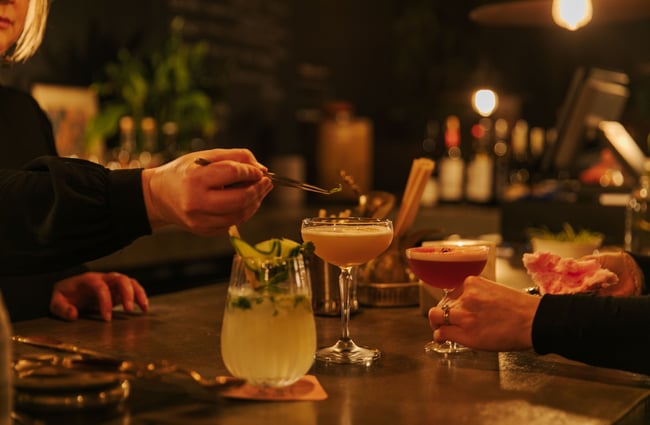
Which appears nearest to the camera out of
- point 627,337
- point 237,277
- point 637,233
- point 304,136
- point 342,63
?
point 237,277

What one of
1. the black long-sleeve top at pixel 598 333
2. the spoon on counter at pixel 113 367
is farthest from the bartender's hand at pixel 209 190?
the black long-sleeve top at pixel 598 333

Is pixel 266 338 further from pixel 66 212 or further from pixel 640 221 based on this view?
pixel 640 221

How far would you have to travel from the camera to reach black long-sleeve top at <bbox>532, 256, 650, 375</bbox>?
137 cm

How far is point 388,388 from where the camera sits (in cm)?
129

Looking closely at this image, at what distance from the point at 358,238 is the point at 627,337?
50cm

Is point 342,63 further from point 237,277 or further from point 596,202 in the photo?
point 237,277

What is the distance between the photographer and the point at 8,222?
1570 mm

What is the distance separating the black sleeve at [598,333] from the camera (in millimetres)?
1374

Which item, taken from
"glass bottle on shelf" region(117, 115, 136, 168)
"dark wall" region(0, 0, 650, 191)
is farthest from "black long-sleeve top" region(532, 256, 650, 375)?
"dark wall" region(0, 0, 650, 191)

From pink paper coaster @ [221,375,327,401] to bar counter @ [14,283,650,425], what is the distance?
0.01 metres

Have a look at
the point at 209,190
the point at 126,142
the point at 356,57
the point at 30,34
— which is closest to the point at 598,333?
the point at 209,190

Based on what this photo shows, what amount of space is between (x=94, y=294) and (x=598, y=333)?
1079 millimetres

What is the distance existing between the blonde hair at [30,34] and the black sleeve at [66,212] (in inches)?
27.2

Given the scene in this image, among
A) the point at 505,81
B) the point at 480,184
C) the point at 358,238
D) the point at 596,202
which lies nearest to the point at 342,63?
the point at 505,81
